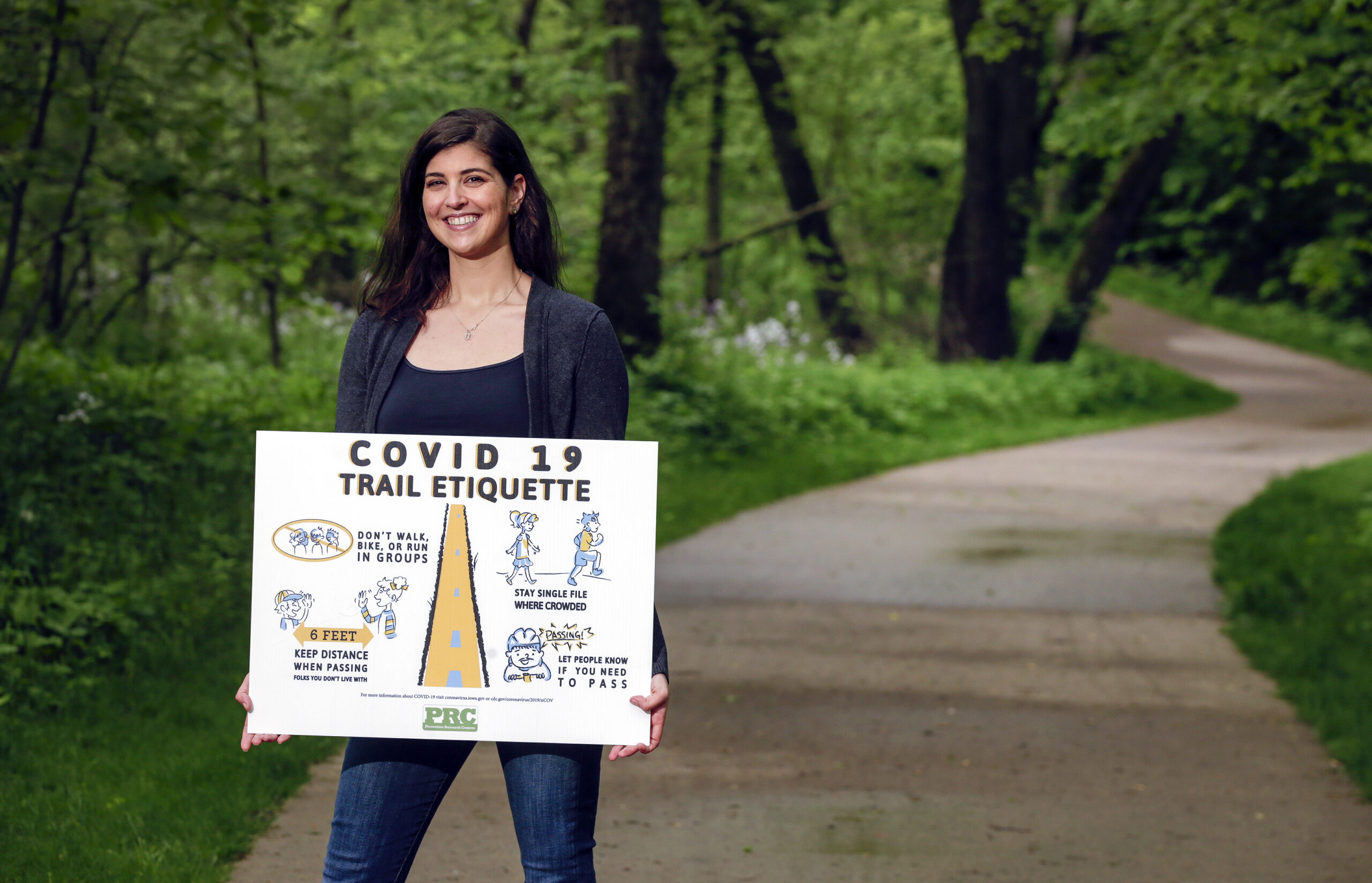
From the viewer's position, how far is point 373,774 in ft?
8.51

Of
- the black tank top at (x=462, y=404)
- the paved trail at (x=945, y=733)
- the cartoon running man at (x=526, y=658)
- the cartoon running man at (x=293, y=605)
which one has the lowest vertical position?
the paved trail at (x=945, y=733)

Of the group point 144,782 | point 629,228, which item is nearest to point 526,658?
point 144,782

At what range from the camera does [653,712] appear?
251 cm

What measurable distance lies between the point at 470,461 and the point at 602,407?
0.29m

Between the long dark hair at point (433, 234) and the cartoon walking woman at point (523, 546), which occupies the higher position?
the long dark hair at point (433, 234)

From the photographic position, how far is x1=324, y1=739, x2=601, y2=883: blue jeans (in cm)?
255

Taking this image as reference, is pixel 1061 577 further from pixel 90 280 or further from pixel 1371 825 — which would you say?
pixel 90 280

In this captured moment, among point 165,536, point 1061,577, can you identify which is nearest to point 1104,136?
point 1061,577

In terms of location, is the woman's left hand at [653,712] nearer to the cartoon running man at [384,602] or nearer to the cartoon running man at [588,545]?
the cartoon running man at [588,545]

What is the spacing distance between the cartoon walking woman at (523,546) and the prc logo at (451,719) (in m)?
0.24

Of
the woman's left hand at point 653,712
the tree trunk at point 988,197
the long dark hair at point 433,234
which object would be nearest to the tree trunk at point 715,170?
the tree trunk at point 988,197

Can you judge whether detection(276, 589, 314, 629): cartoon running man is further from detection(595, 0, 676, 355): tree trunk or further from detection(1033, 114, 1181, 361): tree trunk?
detection(1033, 114, 1181, 361): tree trunk

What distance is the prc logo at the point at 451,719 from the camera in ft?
8.08

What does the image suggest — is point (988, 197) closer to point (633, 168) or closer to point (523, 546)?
point (633, 168)
